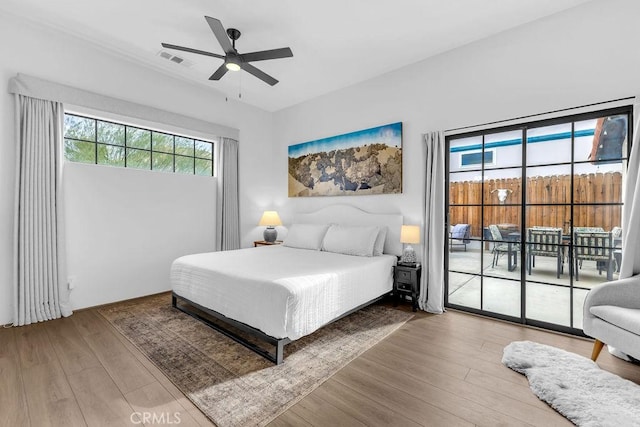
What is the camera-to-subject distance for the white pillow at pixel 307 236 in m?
→ 4.09

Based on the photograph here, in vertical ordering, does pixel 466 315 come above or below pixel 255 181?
below

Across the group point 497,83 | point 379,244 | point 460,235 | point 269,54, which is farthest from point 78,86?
point 460,235

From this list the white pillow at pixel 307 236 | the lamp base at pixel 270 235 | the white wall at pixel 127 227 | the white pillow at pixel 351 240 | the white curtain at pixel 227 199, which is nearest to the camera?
the white wall at pixel 127 227

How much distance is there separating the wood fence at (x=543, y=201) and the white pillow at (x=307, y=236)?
1747 millimetres

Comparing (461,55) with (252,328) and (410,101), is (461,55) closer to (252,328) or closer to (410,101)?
(410,101)

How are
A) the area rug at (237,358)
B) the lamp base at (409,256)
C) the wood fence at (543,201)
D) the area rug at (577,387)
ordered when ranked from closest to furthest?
the area rug at (577,387) < the area rug at (237,358) < the wood fence at (543,201) < the lamp base at (409,256)

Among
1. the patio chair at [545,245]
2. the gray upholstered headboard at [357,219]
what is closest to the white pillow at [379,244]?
the gray upholstered headboard at [357,219]

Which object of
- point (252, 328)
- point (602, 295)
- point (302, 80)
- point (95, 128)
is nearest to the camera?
point (602, 295)

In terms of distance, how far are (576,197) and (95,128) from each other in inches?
211

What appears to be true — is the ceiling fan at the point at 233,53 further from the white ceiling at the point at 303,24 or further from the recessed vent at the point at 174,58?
the recessed vent at the point at 174,58

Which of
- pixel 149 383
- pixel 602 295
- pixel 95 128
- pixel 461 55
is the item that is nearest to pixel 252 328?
pixel 149 383

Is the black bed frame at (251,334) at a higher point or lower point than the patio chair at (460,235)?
lower

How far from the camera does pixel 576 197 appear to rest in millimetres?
2713

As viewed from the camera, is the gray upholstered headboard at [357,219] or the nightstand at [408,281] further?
the gray upholstered headboard at [357,219]
